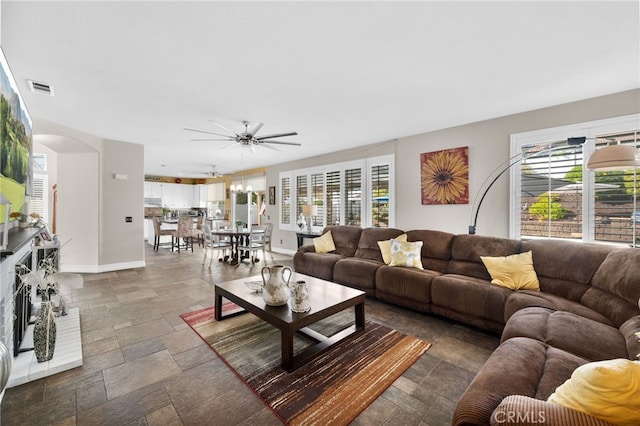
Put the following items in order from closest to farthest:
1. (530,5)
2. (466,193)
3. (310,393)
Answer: (530,5), (310,393), (466,193)

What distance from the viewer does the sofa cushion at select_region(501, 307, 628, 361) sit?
164cm

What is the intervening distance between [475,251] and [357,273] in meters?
1.50

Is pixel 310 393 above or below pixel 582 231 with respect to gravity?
below

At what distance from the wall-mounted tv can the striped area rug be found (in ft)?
6.13

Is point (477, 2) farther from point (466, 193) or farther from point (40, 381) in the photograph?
point (40, 381)

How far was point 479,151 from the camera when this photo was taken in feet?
13.2

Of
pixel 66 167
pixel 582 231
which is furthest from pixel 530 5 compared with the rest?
pixel 66 167

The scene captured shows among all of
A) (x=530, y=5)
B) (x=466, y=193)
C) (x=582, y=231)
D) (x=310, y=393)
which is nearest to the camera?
(x=530, y=5)

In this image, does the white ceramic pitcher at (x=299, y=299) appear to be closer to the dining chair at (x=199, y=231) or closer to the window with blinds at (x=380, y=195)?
the window with blinds at (x=380, y=195)

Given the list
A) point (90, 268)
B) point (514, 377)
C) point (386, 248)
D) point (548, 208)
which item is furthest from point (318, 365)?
point (90, 268)

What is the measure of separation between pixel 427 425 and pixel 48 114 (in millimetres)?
5523

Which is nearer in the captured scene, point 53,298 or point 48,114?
point 53,298

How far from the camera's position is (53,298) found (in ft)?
7.91

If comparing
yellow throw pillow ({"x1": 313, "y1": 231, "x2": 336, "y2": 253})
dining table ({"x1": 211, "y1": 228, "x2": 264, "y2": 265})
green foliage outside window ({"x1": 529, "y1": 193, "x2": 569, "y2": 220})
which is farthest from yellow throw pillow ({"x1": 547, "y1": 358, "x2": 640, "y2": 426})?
dining table ({"x1": 211, "y1": 228, "x2": 264, "y2": 265})
